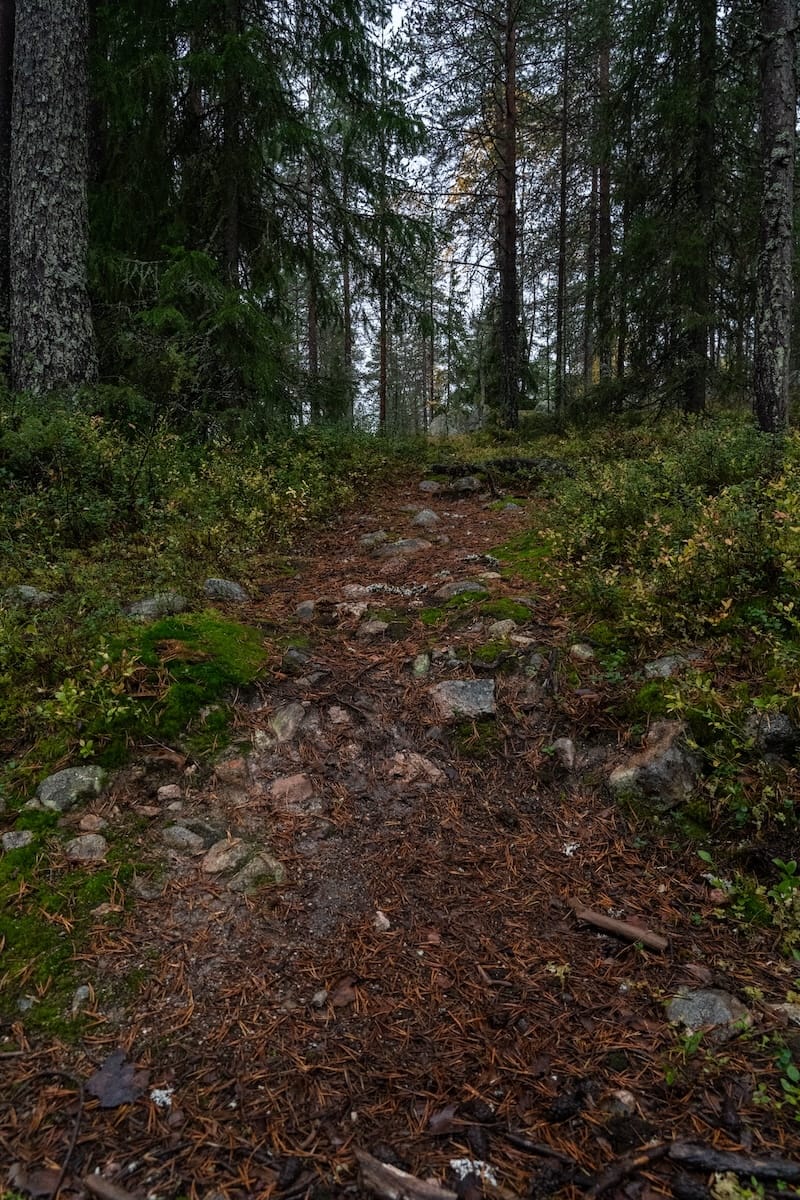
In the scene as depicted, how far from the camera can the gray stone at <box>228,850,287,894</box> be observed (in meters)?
2.52

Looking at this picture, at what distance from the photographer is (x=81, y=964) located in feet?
7.01

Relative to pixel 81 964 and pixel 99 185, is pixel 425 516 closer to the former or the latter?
pixel 81 964

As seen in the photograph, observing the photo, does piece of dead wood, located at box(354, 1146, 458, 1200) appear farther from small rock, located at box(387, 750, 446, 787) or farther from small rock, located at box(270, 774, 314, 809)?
small rock, located at box(387, 750, 446, 787)

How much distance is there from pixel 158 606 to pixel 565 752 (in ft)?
9.07

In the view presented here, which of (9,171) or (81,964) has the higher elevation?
(9,171)

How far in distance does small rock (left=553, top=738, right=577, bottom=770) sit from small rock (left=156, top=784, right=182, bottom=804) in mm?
1901

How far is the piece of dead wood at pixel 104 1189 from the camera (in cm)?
148

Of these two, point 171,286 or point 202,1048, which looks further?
point 171,286

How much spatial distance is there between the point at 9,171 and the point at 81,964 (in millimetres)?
9511

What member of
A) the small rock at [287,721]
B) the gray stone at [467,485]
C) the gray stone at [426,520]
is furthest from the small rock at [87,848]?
the gray stone at [467,485]

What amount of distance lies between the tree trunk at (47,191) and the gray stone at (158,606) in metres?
4.36

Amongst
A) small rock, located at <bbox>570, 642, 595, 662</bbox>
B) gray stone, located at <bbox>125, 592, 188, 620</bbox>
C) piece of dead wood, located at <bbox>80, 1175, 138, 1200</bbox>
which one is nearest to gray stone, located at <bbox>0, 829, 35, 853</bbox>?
piece of dead wood, located at <bbox>80, 1175, 138, 1200</bbox>

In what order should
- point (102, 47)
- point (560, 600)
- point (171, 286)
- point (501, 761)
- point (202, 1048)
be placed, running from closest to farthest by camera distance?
point (202, 1048)
point (501, 761)
point (560, 600)
point (171, 286)
point (102, 47)

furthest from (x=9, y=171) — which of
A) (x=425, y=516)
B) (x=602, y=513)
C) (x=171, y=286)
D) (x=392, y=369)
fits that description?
(x=392, y=369)
